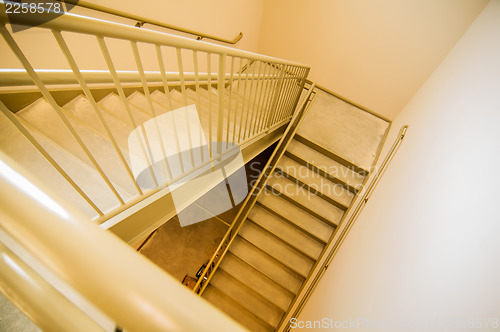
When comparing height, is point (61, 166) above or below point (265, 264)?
below

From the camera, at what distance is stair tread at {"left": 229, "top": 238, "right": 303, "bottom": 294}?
288 cm

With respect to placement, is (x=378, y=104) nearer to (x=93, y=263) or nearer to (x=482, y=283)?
(x=482, y=283)

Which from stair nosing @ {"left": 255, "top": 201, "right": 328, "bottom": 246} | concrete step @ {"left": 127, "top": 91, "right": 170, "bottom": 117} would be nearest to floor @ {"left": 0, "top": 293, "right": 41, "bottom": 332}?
concrete step @ {"left": 127, "top": 91, "right": 170, "bottom": 117}

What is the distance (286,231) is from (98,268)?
3051mm

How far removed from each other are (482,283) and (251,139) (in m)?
1.77

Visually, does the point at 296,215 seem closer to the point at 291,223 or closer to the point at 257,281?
the point at 291,223

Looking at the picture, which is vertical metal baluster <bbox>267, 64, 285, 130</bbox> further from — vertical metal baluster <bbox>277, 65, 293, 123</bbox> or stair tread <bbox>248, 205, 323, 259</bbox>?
stair tread <bbox>248, 205, 323, 259</bbox>

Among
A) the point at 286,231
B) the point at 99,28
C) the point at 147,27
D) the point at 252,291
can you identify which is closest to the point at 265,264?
the point at 252,291

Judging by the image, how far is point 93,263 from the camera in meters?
0.23

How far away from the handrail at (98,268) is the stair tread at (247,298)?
9.85 feet

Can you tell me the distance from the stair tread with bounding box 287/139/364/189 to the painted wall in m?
0.89

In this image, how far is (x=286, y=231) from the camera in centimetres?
308

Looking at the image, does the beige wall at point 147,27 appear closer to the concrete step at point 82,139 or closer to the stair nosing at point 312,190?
the concrete step at point 82,139

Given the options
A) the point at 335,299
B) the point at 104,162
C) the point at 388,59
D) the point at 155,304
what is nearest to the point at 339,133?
the point at 388,59
